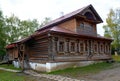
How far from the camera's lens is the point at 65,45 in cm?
2059

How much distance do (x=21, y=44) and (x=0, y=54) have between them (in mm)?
21345

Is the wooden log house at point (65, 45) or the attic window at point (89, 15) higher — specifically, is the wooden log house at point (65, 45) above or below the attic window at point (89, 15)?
below

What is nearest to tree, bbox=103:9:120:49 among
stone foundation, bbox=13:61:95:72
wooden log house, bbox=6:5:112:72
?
wooden log house, bbox=6:5:112:72

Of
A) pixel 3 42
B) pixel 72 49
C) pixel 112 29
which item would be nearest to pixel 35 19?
pixel 3 42

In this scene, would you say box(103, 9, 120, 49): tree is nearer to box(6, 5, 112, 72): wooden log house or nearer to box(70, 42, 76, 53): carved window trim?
box(6, 5, 112, 72): wooden log house

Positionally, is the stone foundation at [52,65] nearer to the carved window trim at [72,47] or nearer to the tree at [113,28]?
the carved window trim at [72,47]

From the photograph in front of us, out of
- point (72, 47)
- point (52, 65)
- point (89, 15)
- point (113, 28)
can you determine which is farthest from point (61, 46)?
point (113, 28)

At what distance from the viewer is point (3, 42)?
40094 millimetres

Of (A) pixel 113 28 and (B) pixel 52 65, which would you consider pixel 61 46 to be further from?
(A) pixel 113 28

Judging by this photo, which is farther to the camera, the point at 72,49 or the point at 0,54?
the point at 0,54

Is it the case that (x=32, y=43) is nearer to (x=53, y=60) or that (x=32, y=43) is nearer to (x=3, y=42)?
(x=53, y=60)

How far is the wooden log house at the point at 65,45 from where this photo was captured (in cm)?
1934

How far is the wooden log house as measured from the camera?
19337 millimetres

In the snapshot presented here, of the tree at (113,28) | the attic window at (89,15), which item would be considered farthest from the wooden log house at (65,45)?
the tree at (113,28)
